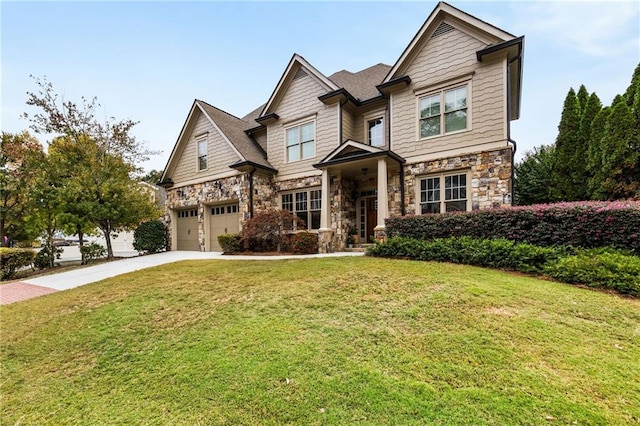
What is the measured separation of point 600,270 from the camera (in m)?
5.09

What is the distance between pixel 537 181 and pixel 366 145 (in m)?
9.62

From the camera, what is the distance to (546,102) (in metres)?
15.8

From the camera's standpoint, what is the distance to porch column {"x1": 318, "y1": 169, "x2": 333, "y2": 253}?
1091cm

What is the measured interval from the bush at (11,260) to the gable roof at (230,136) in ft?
21.8

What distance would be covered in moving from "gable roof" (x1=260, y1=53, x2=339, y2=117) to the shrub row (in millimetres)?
7939

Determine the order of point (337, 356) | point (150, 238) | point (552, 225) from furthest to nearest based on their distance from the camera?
point (150, 238)
point (552, 225)
point (337, 356)

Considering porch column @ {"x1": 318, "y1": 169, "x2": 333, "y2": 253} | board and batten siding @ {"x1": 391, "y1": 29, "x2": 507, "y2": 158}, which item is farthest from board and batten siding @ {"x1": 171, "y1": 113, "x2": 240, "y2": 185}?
board and batten siding @ {"x1": 391, "y1": 29, "x2": 507, "y2": 158}

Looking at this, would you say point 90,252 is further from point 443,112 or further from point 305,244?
point 443,112

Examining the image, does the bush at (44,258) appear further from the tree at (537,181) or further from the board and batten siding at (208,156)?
the tree at (537,181)

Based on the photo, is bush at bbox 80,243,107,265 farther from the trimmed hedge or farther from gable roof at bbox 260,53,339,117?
the trimmed hedge

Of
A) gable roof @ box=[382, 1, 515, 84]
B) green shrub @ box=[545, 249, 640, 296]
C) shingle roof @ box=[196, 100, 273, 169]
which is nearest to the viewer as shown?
green shrub @ box=[545, 249, 640, 296]

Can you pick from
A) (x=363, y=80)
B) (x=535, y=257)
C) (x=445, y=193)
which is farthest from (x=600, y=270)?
(x=363, y=80)

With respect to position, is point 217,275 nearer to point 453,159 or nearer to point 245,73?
point 453,159

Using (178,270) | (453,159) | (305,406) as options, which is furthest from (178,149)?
(305,406)
